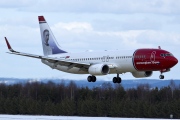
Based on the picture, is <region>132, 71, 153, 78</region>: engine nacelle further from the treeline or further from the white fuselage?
the treeline

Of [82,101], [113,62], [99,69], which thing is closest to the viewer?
[99,69]

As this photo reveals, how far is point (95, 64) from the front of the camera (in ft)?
297

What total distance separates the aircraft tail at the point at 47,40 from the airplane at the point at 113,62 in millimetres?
1338

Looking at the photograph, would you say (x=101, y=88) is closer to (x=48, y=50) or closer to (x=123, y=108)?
(x=123, y=108)

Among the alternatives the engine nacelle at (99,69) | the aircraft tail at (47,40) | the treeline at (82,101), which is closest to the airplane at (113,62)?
the engine nacelle at (99,69)

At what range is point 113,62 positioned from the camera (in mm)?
89188

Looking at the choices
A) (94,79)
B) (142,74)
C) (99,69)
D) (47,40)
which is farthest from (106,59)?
(47,40)

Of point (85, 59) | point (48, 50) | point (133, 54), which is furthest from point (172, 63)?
point (48, 50)

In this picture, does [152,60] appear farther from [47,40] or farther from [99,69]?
[47,40]

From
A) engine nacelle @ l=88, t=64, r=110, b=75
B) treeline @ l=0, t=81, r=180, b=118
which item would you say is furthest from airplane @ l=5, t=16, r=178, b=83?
treeline @ l=0, t=81, r=180, b=118

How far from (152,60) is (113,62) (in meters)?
5.80

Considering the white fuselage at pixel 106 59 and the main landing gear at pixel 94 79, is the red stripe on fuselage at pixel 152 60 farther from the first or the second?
the main landing gear at pixel 94 79

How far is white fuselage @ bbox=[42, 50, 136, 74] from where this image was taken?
287 feet

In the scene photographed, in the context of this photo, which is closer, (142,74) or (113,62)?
(113,62)
